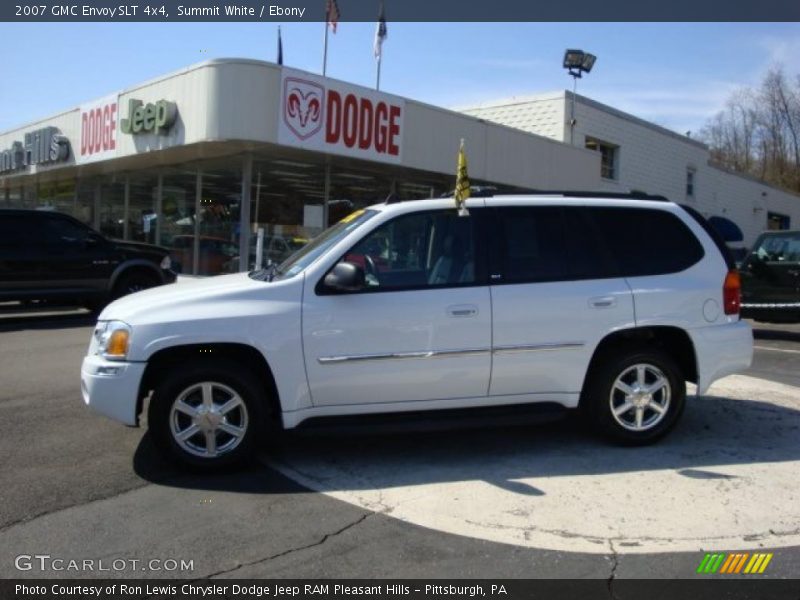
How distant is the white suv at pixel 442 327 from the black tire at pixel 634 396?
0.04 feet

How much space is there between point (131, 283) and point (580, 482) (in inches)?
405

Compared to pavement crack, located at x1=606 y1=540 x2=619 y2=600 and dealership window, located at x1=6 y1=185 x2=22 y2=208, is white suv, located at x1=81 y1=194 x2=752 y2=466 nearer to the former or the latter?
pavement crack, located at x1=606 y1=540 x2=619 y2=600

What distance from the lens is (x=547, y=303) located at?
5.16 meters

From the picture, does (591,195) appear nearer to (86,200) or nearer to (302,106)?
(302,106)

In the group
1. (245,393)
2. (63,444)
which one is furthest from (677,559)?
(63,444)

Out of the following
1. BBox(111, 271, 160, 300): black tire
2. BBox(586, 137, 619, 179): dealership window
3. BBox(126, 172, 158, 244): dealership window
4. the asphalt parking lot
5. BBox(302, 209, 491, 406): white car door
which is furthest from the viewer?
BBox(586, 137, 619, 179): dealership window

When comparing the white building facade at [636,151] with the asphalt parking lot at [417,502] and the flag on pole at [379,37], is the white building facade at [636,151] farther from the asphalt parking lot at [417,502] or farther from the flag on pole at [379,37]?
the asphalt parking lot at [417,502]

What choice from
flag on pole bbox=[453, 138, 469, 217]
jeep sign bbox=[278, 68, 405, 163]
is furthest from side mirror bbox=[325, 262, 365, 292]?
jeep sign bbox=[278, 68, 405, 163]

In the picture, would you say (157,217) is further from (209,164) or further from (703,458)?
(703,458)

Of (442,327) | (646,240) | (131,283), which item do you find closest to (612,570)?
(442,327)

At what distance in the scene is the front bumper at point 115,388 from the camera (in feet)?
15.4

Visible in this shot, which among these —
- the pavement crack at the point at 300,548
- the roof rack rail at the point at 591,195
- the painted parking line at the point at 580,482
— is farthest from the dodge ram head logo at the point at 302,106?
the pavement crack at the point at 300,548

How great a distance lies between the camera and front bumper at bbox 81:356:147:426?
4695 millimetres

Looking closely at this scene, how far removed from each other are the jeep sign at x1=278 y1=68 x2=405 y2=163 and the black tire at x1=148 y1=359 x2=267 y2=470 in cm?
1100
